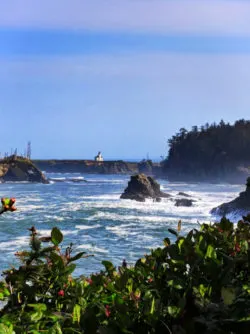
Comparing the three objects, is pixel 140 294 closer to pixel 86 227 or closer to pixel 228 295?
pixel 228 295

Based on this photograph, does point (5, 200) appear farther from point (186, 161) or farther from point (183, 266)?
point (186, 161)

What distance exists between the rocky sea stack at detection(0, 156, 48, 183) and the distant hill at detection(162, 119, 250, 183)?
31.0 metres

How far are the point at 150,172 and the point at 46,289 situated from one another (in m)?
149

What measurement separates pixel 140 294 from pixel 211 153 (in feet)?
380

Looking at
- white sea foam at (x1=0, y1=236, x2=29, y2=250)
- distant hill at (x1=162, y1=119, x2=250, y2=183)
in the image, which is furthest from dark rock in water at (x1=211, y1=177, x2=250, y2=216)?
distant hill at (x1=162, y1=119, x2=250, y2=183)

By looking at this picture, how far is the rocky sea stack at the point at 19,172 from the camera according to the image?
348ft

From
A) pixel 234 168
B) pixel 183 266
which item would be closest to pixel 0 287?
pixel 183 266

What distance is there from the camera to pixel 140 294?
239 centimetres

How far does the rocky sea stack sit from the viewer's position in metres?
106

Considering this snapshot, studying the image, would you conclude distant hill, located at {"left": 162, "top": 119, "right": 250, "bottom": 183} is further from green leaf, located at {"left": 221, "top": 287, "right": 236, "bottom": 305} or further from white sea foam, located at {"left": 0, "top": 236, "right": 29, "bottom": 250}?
green leaf, located at {"left": 221, "top": 287, "right": 236, "bottom": 305}

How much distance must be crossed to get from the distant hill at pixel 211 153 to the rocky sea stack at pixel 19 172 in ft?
102

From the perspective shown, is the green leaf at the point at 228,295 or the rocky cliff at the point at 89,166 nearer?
the green leaf at the point at 228,295

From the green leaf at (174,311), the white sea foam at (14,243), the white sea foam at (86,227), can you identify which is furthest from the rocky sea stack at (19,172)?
the green leaf at (174,311)

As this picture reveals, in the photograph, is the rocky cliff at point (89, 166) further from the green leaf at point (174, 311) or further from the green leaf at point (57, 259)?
the green leaf at point (174, 311)
